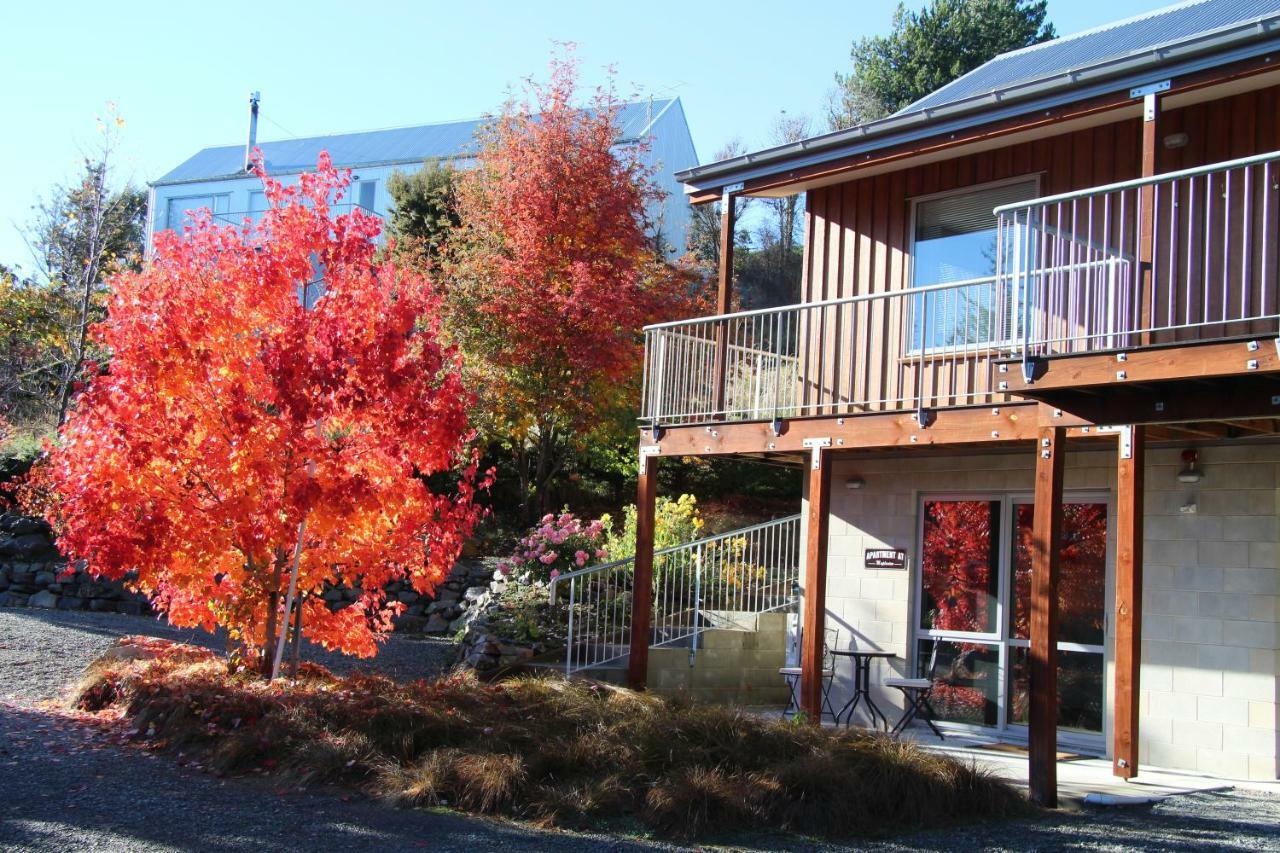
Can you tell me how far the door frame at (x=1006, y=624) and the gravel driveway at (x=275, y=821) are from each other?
5.79 feet

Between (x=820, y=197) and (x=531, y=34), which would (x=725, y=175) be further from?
(x=531, y=34)

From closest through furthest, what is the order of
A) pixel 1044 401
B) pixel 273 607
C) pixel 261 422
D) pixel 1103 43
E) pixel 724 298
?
pixel 1044 401
pixel 261 422
pixel 273 607
pixel 724 298
pixel 1103 43

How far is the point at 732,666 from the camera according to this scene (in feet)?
39.6

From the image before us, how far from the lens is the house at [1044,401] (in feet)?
24.9

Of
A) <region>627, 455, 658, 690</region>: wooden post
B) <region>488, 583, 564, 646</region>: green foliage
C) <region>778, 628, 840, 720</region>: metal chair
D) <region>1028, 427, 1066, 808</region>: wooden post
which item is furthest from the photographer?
<region>488, 583, 564, 646</region>: green foliage

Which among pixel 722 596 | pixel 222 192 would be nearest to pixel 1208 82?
pixel 722 596

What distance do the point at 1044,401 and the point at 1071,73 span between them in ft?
8.20

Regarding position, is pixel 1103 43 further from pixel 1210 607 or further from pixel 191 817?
pixel 191 817

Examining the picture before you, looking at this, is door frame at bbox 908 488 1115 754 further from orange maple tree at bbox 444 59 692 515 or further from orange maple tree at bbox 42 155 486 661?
orange maple tree at bbox 444 59 692 515

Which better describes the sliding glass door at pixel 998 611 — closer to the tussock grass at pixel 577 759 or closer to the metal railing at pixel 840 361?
the metal railing at pixel 840 361

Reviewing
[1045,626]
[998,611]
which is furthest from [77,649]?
[1045,626]

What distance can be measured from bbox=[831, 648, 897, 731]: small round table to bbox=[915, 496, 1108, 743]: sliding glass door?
1.67 ft

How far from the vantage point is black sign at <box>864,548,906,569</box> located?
11.1 metres

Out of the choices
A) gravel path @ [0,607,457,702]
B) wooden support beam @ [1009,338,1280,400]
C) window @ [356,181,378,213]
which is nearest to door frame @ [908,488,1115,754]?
wooden support beam @ [1009,338,1280,400]
